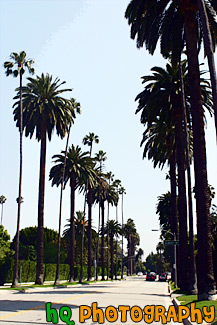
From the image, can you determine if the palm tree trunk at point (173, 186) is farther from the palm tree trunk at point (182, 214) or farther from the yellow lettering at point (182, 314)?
the yellow lettering at point (182, 314)

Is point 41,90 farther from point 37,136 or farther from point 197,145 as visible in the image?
point 197,145

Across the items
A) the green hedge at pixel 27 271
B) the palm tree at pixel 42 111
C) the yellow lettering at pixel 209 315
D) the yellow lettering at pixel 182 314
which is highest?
the palm tree at pixel 42 111

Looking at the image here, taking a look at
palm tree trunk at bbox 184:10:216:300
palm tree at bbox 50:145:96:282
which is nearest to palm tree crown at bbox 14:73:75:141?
palm tree at bbox 50:145:96:282

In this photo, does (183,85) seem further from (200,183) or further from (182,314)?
(182,314)

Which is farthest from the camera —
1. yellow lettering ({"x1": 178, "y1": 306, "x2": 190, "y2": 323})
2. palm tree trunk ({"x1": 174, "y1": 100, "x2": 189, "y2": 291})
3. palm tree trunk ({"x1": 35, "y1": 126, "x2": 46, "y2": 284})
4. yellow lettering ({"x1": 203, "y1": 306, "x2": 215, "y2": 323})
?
palm tree trunk ({"x1": 35, "y1": 126, "x2": 46, "y2": 284})

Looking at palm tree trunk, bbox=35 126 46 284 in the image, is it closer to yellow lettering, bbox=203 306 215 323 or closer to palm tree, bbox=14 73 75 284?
palm tree, bbox=14 73 75 284

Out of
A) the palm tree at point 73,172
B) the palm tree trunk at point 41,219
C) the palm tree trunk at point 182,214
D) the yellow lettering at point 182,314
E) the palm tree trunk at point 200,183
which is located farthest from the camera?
the palm tree at point 73,172

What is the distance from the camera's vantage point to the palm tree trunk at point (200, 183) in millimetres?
19078

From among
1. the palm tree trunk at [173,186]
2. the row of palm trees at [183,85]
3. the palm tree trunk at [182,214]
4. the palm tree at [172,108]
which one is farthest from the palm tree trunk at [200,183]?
the palm tree trunk at [173,186]

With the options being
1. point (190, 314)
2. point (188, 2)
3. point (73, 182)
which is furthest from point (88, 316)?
point (73, 182)

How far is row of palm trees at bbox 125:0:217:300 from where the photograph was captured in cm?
1930

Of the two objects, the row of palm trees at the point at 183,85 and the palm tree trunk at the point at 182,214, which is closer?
the row of palm trees at the point at 183,85

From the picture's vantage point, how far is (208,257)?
19312 mm

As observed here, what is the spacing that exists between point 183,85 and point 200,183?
14.2 m
